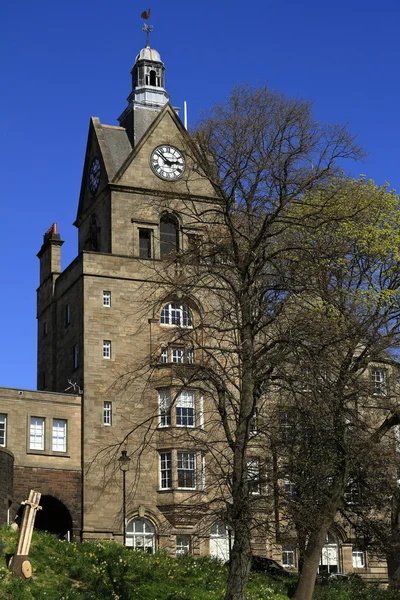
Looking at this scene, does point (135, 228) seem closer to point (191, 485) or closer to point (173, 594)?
point (191, 485)

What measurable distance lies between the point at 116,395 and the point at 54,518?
7014 mm

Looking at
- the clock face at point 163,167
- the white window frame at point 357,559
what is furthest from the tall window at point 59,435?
the white window frame at point 357,559

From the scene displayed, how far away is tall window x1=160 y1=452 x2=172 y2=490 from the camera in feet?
176

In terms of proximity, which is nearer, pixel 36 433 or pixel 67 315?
pixel 36 433

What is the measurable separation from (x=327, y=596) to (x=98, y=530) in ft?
55.8

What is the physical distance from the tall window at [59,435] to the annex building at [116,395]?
6 centimetres

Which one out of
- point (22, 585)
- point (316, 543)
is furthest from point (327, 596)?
point (22, 585)

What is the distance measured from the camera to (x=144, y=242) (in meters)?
58.5

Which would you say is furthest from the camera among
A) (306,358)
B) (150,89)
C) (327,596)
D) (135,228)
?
(150,89)

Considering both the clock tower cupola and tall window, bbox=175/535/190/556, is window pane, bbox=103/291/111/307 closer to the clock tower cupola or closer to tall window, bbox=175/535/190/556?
the clock tower cupola

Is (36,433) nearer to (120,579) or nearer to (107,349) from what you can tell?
(107,349)

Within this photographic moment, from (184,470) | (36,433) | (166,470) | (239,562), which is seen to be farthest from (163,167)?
(239,562)

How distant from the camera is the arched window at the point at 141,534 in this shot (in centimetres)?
5250

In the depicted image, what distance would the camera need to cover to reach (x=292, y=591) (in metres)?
37.6
